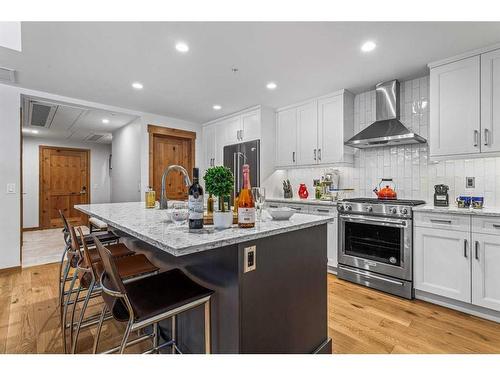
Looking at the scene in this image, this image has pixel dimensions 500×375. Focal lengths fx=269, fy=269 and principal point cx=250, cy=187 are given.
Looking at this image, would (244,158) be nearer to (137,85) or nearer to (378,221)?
(137,85)

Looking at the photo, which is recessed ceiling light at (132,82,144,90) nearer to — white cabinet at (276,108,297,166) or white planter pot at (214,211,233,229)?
Result: white cabinet at (276,108,297,166)

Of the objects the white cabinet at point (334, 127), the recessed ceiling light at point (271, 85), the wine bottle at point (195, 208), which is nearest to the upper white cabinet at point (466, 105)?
the white cabinet at point (334, 127)

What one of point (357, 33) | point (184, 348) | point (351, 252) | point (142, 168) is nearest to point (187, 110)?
point (142, 168)

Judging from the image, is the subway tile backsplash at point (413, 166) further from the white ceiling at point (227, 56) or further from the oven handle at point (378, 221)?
the oven handle at point (378, 221)

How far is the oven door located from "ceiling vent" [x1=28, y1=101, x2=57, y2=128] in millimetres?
4608

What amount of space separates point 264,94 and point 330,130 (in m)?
1.02

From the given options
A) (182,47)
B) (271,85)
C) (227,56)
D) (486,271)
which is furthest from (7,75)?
(486,271)

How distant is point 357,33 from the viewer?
2.18 meters

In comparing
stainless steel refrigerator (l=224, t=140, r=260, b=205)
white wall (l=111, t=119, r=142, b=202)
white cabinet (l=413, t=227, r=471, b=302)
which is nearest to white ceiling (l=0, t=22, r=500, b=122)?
stainless steel refrigerator (l=224, t=140, r=260, b=205)

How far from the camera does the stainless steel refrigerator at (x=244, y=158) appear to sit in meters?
4.23
